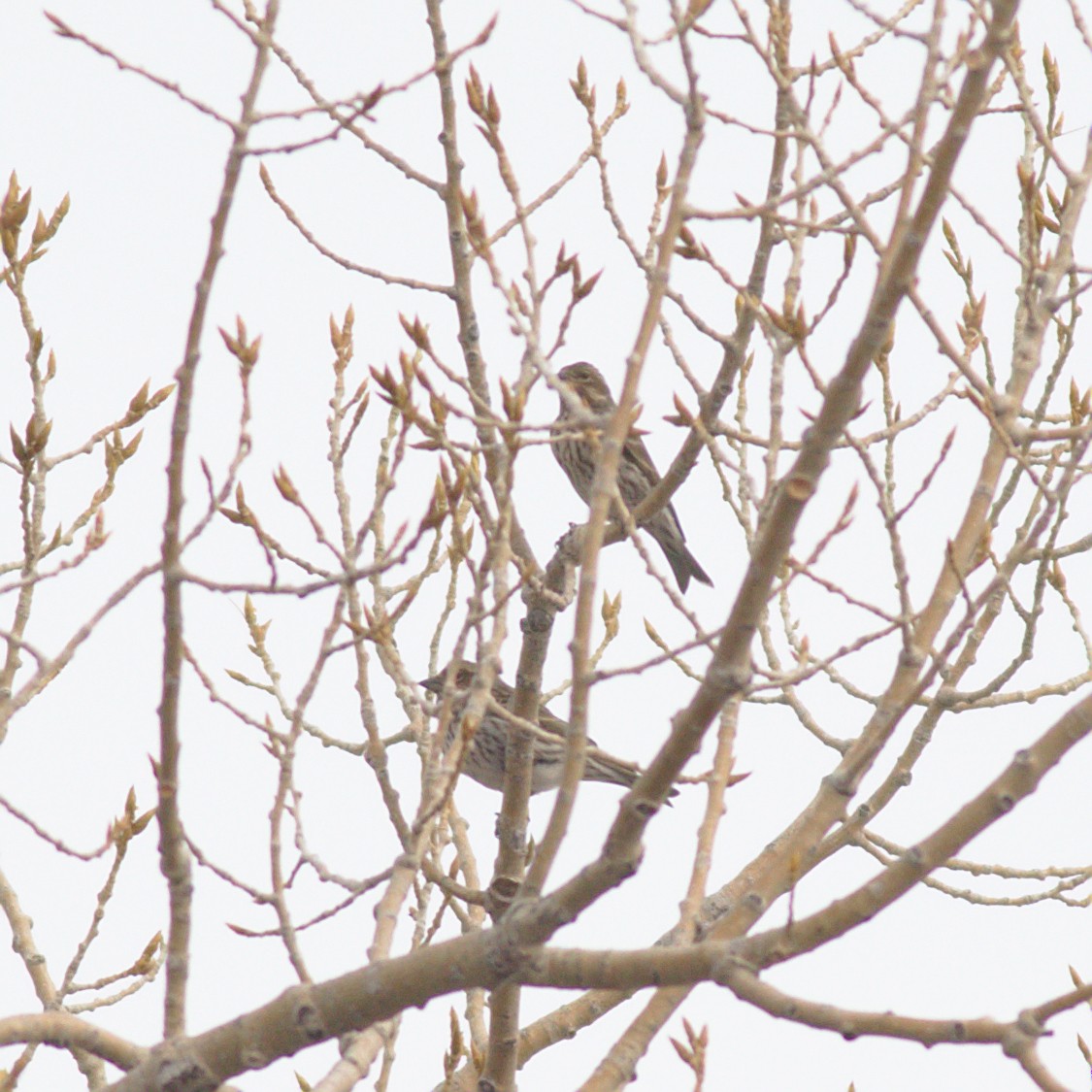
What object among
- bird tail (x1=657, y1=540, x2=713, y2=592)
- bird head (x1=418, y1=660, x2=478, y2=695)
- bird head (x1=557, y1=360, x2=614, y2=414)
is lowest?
bird head (x1=418, y1=660, x2=478, y2=695)

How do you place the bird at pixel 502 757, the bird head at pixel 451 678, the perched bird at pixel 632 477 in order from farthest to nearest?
1. the perched bird at pixel 632 477
2. the bird at pixel 502 757
3. the bird head at pixel 451 678

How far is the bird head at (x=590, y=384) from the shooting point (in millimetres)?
10859

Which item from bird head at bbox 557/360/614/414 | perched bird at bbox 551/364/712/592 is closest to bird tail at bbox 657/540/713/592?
perched bird at bbox 551/364/712/592

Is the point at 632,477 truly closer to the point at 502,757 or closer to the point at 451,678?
the point at 502,757

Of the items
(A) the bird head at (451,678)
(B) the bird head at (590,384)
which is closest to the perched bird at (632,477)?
(B) the bird head at (590,384)

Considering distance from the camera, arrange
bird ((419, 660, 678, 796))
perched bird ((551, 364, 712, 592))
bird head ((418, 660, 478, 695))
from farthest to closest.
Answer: perched bird ((551, 364, 712, 592))
bird ((419, 660, 678, 796))
bird head ((418, 660, 478, 695))

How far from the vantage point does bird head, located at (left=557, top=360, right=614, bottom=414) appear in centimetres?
1086

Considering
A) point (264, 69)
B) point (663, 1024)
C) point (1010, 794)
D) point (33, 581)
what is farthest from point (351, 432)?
point (1010, 794)

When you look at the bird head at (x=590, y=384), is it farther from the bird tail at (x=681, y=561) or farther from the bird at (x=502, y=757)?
the bird at (x=502, y=757)

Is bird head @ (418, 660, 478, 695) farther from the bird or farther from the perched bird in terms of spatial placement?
the perched bird

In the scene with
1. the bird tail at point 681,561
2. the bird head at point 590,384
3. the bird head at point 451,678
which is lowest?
the bird head at point 451,678

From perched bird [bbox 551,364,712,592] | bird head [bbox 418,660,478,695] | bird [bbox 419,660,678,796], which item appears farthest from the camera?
perched bird [bbox 551,364,712,592]

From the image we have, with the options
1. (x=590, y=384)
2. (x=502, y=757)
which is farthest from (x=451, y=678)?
(x=590, y=384)

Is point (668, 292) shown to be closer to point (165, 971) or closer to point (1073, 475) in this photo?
point (1073, 475)
